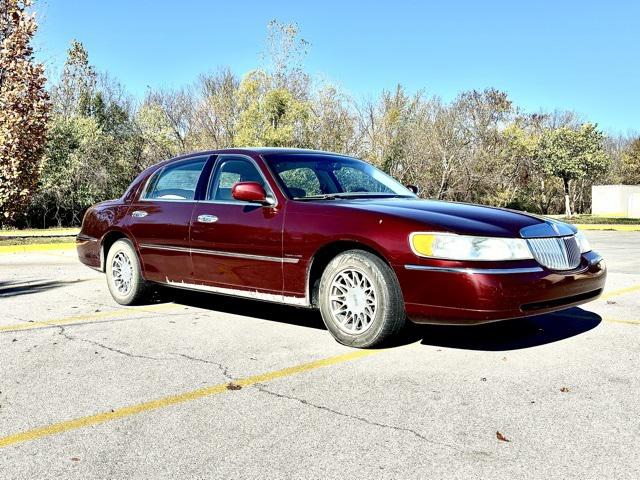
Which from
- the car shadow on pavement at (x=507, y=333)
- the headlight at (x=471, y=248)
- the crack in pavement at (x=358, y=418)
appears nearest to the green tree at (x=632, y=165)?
the car shadow on pavement at (x=507, y=333)

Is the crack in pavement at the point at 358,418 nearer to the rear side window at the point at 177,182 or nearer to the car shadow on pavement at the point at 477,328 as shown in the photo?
the car shadow on pavement at the point at 477,328


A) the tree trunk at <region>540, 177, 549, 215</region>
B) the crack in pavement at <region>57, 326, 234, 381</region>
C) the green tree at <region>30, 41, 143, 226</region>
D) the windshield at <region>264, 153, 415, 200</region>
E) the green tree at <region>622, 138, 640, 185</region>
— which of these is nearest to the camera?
the crack in pavement at <region>57, 326, 234, 381</region>

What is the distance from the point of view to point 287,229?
5277 millimetres

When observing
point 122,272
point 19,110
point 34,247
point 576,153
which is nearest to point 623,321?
point 122,272

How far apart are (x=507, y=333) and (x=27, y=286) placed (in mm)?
6398

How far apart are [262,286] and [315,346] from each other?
31.3 inches

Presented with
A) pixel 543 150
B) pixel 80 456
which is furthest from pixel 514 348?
pixel 543 150

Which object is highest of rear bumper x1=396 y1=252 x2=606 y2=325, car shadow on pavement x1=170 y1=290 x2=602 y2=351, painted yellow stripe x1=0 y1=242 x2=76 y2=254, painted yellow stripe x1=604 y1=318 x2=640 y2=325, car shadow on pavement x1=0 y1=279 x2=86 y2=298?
rear bumper x1=396 y1=252 x2=606 y2=325

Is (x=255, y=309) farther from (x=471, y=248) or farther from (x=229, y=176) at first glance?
(x=471, y=248)

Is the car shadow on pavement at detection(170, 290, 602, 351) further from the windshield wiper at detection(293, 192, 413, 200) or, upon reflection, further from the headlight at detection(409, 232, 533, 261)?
the windshield wiper at detection(293, 192, 413, 200)

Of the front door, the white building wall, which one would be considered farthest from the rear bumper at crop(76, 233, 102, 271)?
the white building wall

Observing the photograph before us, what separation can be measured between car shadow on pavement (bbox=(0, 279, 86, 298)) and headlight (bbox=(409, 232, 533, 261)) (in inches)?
220

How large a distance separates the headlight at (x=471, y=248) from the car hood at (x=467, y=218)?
1.8 inches

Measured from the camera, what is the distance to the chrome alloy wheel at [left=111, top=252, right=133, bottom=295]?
6.88m
